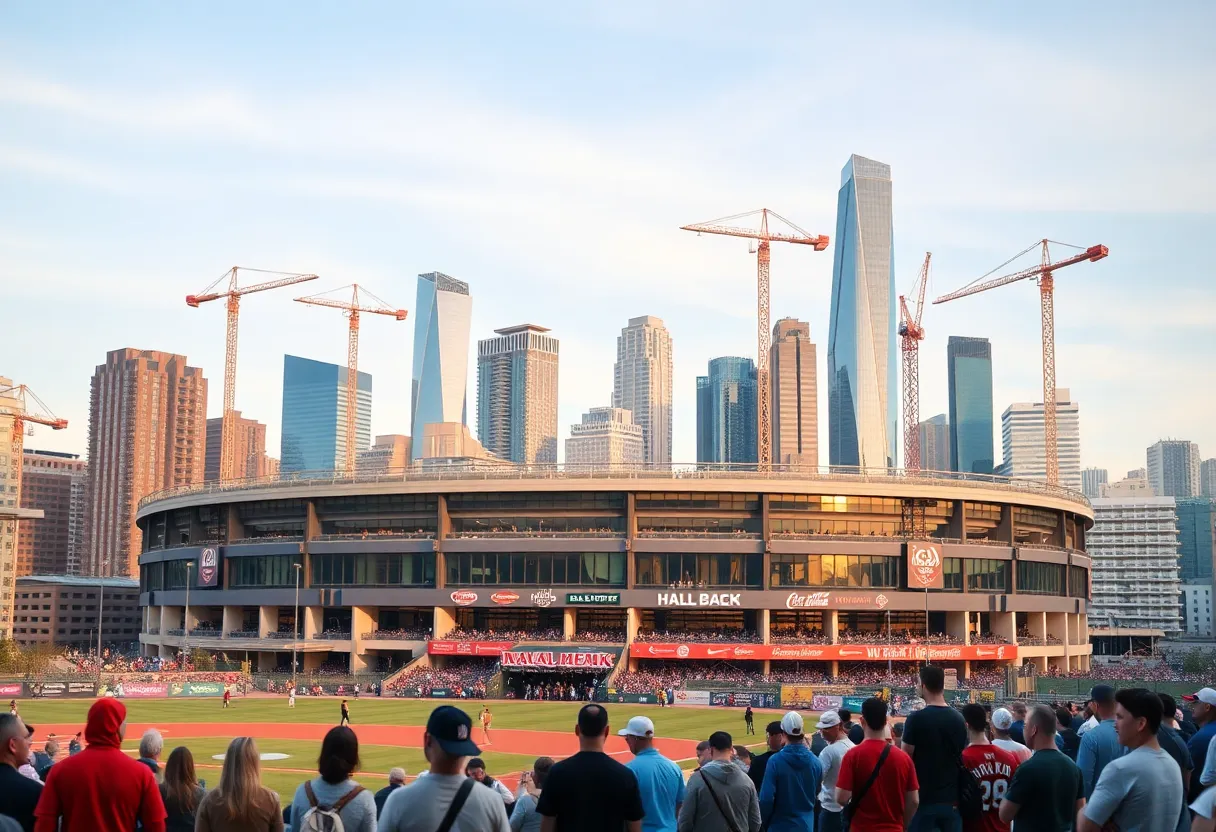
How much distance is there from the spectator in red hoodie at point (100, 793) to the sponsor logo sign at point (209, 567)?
373 feet

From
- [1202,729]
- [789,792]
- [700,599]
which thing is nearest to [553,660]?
[700,599]

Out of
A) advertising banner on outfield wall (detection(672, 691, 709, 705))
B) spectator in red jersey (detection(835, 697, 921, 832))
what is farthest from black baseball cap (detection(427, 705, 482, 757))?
advertising banner on outfield wall (detection(672, 691, 709, 705))

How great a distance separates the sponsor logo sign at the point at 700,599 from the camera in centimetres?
10119

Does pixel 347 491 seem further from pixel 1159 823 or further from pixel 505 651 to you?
pixel 1159 823

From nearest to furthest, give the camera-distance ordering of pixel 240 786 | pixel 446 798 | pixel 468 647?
pixel 446 798 → pixel 240 786 → pixel 468 647

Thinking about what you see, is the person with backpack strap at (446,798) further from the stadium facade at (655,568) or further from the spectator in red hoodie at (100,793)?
the stadium facade at (655,568)

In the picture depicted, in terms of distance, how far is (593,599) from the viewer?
102062 mm

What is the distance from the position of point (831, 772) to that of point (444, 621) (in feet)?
313

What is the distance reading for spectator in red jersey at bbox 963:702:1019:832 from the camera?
13.1 metres

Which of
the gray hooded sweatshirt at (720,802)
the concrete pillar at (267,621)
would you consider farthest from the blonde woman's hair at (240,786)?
the concrete pillar at (267,621)

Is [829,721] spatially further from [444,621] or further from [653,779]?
[444,621]

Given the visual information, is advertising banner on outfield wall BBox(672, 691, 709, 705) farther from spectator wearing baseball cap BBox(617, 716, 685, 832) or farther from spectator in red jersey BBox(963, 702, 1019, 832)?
spectator wearing baseball cap BBox(617, 716, 685, 832)

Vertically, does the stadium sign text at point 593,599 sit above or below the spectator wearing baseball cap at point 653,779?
below

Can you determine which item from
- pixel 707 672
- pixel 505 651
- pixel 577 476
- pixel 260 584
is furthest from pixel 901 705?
pixel 260 584
